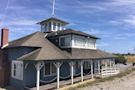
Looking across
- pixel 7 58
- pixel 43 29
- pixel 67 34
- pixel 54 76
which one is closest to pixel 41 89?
pixel 54 76

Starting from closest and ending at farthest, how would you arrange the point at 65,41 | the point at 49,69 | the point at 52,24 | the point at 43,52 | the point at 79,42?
1. the point at 43,52
2. the point at 49,69
3. the point at 65,41
4. the point at 79,42
5. the point at 52,24

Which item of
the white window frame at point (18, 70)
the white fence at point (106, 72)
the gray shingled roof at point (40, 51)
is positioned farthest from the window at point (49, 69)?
the white fence at point (106, 72)

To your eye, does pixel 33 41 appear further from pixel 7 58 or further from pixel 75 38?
pixel 75 38

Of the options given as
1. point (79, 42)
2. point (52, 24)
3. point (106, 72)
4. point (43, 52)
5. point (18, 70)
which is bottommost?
point (106, 72)

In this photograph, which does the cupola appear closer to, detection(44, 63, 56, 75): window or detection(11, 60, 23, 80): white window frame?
detection(44, 63, 56, 75): window

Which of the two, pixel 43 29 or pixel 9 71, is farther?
pixel 43 29

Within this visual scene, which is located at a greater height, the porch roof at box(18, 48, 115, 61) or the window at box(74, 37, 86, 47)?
the window at box(74, 37, 86, 47)

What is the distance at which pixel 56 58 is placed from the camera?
21422 mm

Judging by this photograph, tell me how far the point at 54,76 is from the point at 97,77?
7.44 metres

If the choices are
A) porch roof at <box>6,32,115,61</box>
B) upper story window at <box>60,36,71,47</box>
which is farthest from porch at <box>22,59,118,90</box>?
upper story window at <box>60,36,71,47</box>

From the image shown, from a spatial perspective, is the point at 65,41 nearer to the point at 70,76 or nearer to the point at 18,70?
the point at 70,76

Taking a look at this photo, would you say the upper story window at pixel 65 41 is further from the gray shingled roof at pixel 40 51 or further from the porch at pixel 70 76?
the gray shingled roof at pixel 40 51

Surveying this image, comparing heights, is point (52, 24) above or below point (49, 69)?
above

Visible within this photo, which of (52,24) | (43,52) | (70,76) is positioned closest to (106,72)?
(70,76)
